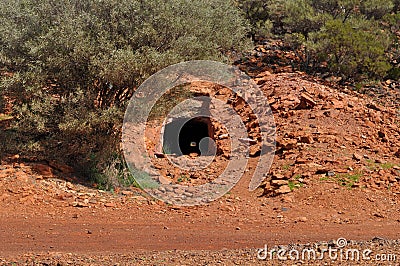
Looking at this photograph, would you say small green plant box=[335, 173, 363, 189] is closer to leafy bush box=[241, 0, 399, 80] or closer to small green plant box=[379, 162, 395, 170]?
small green plant box=[379, 162, 395, 170]

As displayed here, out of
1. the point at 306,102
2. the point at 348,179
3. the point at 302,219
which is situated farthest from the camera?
the point at 306,102

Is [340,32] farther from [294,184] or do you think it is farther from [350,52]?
[294,184]

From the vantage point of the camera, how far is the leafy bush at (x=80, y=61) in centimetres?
930

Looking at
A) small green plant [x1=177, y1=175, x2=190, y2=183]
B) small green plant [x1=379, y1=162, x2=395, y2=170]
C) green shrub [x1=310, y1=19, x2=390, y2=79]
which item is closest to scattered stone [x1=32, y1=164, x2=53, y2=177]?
small green plant [x1=177, y1=175, x2=190, y2=183]

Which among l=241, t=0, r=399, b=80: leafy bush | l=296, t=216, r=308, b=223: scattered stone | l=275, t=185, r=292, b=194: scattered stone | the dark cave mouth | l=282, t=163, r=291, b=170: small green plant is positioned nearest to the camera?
l=296, t=216, r=308, b=223: scattered stone

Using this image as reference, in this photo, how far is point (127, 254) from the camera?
6.15 meters

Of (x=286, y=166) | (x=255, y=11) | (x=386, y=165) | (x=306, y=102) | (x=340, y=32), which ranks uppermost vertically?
(x=255, y=11)

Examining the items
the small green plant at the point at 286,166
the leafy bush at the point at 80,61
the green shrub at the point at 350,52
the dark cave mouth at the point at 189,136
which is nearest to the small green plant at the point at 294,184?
the small green plant at the point at 286,166

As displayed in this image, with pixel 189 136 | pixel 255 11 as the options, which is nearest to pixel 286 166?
pixel 189 136

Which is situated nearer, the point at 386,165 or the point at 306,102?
the point at 386,165

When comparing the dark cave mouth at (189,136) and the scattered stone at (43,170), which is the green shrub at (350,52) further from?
the scattered stone at (43,170)

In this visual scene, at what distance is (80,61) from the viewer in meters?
9.48

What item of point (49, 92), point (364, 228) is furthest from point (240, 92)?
point (364, 228)

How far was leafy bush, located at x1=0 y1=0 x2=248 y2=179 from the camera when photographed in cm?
930
